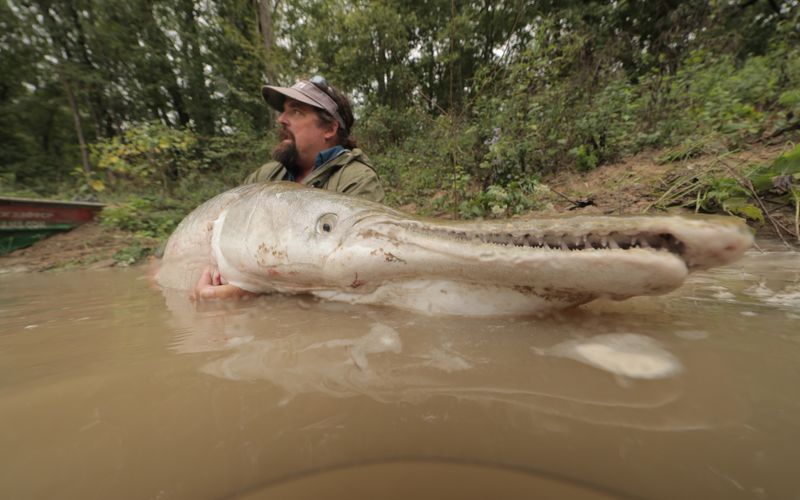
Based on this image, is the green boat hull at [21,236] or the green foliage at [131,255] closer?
the green foliage at [131,255]

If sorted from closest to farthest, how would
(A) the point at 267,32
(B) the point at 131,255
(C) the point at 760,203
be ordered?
(C) the point at 760,203 < (B) the point at 131,255 < (A) the point at 267,32

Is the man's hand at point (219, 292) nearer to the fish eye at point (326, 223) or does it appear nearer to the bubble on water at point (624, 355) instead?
the fish eye at point (326, 223)

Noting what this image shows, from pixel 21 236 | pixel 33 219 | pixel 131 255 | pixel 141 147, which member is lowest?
pixel 131 255

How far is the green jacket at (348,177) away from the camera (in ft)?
8.27

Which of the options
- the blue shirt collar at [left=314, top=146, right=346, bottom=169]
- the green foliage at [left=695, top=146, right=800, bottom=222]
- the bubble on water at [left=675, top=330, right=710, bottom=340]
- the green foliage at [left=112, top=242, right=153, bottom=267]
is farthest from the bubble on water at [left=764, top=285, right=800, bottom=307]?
the green foliage at [left=112, top=242, right=153, bottom=267]

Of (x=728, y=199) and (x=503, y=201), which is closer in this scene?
(x=728, y=199)

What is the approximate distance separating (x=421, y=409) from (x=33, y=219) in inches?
281

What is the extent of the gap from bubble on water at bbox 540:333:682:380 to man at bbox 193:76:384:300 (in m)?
1.80

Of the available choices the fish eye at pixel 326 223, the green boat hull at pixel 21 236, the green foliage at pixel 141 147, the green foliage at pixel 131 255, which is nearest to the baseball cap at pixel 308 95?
the fish eye at pixel 326 223

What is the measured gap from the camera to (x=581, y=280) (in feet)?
3.28

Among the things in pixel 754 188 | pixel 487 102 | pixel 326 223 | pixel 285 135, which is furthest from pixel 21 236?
pixel 754 188

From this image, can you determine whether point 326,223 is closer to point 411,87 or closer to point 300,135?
point 300,135

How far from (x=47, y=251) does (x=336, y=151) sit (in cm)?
525

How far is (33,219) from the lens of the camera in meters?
5.04
